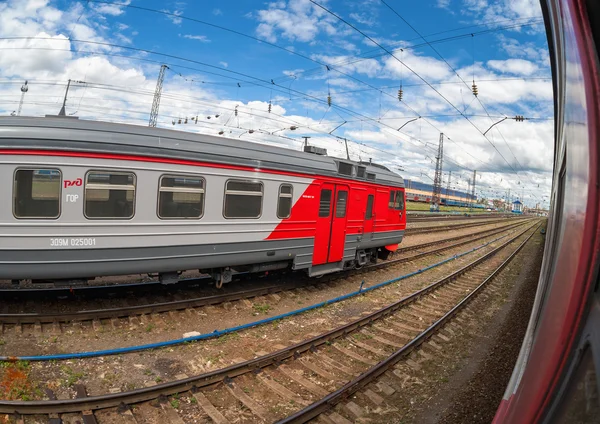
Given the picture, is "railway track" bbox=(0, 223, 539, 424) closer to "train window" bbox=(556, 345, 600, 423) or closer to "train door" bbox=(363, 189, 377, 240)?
"train door" bbox=(363, 189, 377, 240)

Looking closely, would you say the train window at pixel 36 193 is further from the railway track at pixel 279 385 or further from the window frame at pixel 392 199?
the window frame at pixel 392 199

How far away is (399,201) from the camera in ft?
49.2

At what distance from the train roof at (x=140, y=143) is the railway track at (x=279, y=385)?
3898 millimetres

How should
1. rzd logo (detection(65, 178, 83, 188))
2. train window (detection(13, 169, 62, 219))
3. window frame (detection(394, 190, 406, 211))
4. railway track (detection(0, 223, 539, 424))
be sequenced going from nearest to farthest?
railway track (detection(0, 223, 539, 424))
train window (detection(13, 169, 62, 219))
rzd logo (detection(65, 178, 83, 188))
window frame (detection(394, 190, 406, 211))

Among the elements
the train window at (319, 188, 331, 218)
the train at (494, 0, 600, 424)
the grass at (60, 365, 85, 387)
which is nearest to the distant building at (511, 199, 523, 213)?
the train window at (319, 188, 331, 218)

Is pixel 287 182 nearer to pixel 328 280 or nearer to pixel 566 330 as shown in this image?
pixel 328 280

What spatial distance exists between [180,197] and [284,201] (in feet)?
9.17

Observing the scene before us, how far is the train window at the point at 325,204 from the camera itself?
10758mm

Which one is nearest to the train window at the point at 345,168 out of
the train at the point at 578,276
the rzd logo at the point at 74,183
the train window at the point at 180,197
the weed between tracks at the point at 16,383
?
the train window at the point at 180,197

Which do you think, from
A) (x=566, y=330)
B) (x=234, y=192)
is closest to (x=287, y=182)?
(x=234, y=192)

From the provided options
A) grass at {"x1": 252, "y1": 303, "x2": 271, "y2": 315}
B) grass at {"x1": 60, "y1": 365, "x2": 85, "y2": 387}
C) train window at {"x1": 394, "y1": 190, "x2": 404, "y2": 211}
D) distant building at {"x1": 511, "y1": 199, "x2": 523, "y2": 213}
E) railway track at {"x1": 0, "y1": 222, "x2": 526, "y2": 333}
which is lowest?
grass at {"x1": 60, "y1": 365, "x2": 85, "y2": 387}

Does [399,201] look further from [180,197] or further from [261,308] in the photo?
[180,197]

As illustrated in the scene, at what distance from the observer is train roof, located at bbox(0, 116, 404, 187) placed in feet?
20.8

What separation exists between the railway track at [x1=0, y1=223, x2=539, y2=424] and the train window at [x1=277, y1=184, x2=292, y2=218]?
120 inches
